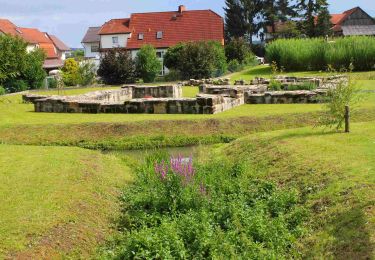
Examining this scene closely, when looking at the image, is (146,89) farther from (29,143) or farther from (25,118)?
(29,143)

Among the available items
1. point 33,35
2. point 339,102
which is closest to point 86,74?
point 339,102

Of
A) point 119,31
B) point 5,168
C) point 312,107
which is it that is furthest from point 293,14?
point 5,168

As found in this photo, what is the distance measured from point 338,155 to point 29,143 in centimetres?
1078

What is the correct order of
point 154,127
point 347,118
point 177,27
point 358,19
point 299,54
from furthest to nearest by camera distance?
1. point 358,19
2. point 177,27
3. point 299,54
4. point 154,127
5. point 347,118

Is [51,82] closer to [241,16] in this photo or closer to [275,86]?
[275,86]

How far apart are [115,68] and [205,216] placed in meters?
34.7

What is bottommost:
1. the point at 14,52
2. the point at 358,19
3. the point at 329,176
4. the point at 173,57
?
the point at 329,176

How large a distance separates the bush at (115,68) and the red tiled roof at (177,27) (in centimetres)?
1295

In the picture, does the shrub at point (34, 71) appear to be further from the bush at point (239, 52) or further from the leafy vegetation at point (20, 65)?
the bush at point (239, 52)

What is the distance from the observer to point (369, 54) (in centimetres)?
4016

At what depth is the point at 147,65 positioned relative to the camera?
4394cm

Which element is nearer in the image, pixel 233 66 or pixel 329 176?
pixel 329 176

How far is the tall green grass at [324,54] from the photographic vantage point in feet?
133

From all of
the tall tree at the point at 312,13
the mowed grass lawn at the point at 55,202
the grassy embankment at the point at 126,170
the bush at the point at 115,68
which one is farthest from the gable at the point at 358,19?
the mowed grass lawn at the point at 55,202
